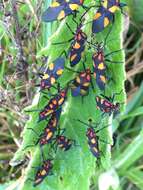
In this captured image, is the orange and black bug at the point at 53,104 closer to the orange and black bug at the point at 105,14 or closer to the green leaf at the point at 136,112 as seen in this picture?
the orange and black bug at the point at 105,14

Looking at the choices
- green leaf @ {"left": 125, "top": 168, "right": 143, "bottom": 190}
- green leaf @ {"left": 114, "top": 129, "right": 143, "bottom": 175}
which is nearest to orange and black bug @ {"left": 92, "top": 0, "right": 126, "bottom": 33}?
green leaf @ {"left": 114, "top": 129, "right": 143, "bottom": 175}

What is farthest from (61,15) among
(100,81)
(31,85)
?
(31,85)

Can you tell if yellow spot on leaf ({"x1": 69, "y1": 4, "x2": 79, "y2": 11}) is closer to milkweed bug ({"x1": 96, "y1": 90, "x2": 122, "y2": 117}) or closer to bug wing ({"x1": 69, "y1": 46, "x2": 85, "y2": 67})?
bug wing ({"x1": 69, "y1": 46, "x2": 85, "y2": 67})

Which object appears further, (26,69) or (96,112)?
(26,69)

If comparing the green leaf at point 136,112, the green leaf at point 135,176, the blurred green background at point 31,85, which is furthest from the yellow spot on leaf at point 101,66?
the green leaf at point 135,176

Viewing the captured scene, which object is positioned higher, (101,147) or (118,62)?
(118,62)

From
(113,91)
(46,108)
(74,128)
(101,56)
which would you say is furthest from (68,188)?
(101,56)

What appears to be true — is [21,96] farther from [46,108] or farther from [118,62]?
[118,62]
